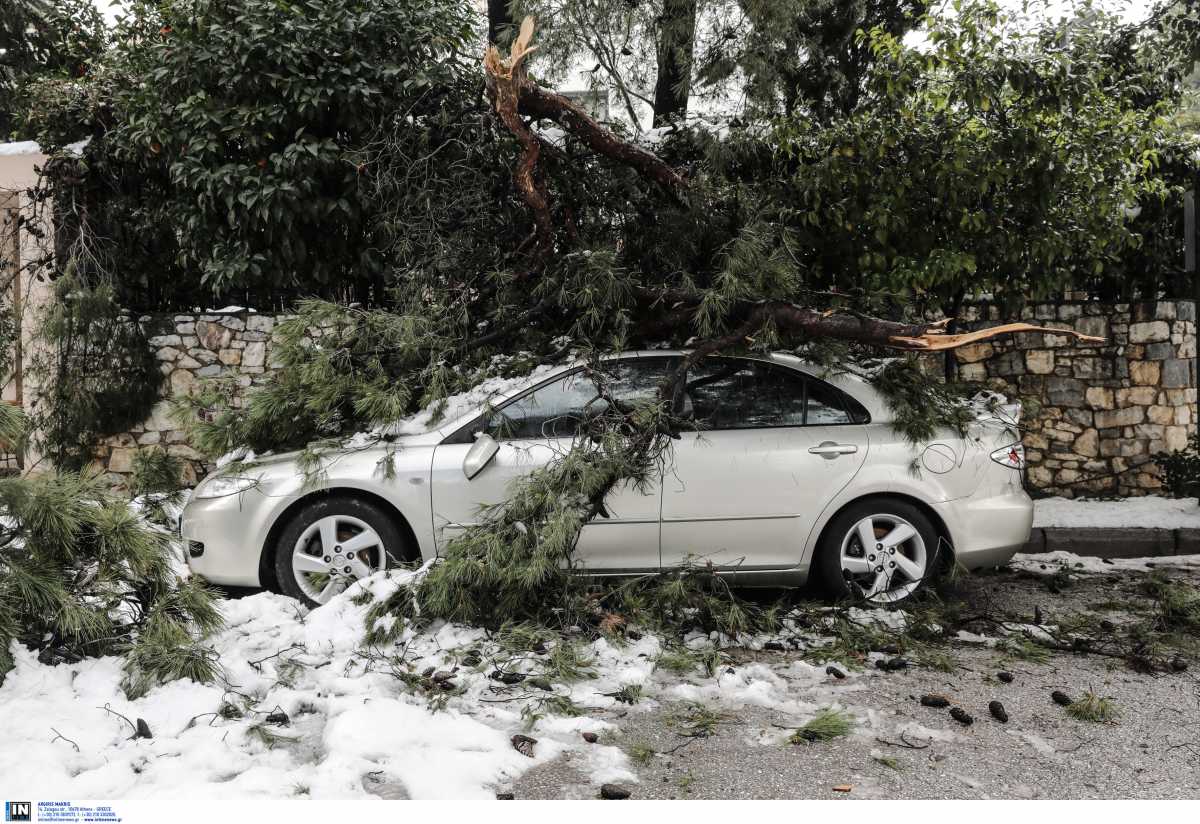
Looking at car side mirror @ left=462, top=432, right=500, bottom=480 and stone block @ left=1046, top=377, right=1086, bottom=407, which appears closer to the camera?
car side mirror @ left=462, top=432, right=500, bottom=480

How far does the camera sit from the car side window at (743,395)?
4965mm

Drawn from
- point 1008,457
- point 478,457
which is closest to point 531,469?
point 478,457

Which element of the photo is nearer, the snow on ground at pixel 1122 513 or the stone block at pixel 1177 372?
the snow on ground at pixel 1122 513

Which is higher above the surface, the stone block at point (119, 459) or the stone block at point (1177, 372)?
the stone block at point (1177, 372)

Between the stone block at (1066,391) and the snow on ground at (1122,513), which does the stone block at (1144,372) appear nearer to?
the stone block at (1066,391)

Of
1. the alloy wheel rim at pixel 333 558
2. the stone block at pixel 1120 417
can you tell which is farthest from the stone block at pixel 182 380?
the stone block at pixel 1120 417

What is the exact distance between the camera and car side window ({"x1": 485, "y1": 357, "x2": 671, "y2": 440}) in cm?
484

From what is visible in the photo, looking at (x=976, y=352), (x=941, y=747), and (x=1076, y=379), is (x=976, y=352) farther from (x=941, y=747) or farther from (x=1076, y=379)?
(x=941, y=747)

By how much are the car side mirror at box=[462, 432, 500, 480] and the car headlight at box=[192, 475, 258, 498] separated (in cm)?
111

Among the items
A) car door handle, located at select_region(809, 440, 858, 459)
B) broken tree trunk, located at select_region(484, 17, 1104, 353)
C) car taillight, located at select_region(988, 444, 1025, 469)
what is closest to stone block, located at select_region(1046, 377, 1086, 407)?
broken tree trunk, located at select_region(484, 17, 1104, 353)

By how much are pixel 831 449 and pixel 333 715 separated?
111 inches

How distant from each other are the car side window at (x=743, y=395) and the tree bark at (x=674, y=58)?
11.6 ft

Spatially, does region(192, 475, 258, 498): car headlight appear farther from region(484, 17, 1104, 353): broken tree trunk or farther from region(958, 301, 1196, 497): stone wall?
region(958, 301, 1196, 497): stone wall

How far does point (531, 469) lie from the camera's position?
15.4 ft
